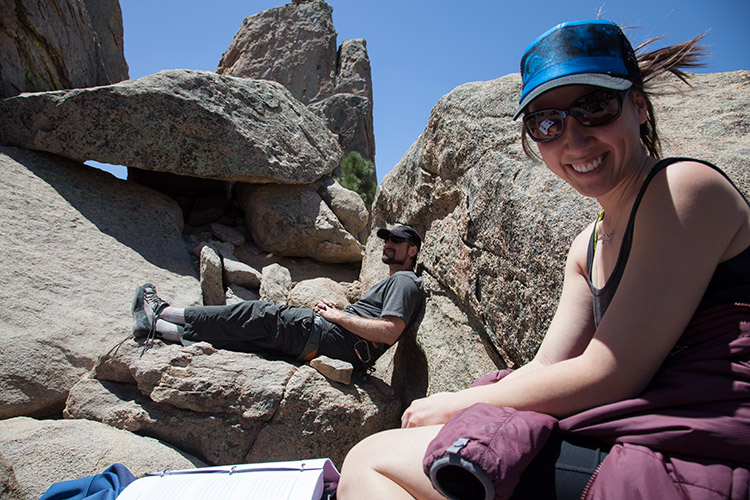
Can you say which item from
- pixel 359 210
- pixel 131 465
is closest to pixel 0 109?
pixel 359 210

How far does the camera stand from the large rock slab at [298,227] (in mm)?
6695

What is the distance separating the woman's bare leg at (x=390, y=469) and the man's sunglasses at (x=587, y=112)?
Result: 92 centimetres

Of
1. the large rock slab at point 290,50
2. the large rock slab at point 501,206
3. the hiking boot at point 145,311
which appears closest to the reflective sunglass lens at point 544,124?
the large rock slab at point 501,206

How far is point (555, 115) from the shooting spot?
1312mm

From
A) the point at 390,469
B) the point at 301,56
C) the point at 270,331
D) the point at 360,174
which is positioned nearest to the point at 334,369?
the point at 270,331

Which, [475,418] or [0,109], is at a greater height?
[0,109]

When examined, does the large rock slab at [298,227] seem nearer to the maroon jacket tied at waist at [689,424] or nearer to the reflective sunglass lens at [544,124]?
the reflective sunglass lens at [544,124]

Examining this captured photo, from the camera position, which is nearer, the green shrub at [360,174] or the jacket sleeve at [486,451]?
the jacket sleeve at [486,451]

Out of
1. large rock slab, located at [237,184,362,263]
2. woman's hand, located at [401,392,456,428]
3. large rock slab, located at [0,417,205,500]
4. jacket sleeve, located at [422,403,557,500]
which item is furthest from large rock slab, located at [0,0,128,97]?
jacket sleeve, located at [422,403,557,500]

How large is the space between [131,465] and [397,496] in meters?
2.40

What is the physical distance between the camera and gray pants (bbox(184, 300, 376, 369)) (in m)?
3.76

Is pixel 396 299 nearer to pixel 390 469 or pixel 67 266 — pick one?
pixel 390 469

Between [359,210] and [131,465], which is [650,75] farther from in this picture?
[359,210]

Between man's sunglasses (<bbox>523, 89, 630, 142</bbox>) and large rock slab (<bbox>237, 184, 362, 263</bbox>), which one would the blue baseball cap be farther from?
large rock slab (<bbox>237, 184, 362, 263</bbox>)
